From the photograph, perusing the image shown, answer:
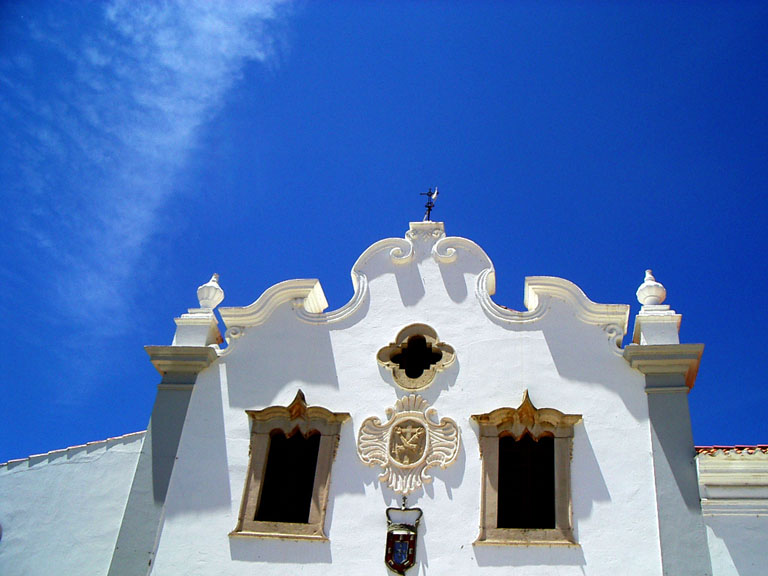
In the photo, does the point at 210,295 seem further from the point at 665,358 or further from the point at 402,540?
the point at 665,358

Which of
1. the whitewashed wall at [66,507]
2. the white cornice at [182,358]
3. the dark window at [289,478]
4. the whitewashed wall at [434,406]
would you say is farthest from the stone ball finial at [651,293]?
the whitewashed wall at [66,507]

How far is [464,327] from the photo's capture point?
468 inches

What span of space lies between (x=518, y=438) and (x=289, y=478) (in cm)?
311

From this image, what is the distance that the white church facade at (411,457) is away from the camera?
989 cm

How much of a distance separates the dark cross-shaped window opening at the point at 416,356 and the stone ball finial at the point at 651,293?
308cm

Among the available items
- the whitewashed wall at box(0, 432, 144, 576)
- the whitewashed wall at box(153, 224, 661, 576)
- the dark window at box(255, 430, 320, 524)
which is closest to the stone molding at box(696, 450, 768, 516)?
the whitewashed wall at box(153, 224, 661, 576)

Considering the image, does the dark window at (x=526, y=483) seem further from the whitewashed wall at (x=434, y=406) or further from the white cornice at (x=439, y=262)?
the white cornice at (x=439, y=262)

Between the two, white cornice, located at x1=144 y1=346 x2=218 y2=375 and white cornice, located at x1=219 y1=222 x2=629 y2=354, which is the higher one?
white cornice, located at x1=219 y1=222 x2=629 y2=354

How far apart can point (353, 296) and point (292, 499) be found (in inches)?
129

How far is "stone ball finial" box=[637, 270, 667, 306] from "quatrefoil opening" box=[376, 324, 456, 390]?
9.57ft

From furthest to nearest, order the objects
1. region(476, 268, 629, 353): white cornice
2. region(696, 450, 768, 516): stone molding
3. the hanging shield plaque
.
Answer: region(476, 268, 629, 353): white cornice < the hanging shield plaque < region(696, 450, 768, 516): stone molding

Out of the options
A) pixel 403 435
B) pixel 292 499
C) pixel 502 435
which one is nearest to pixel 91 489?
pixel 292 499

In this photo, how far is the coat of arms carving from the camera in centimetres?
1059

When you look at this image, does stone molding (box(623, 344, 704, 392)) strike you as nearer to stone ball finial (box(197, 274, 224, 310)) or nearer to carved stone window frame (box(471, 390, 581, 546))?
carved stone window frame (box(471, 390, 581, 546))
